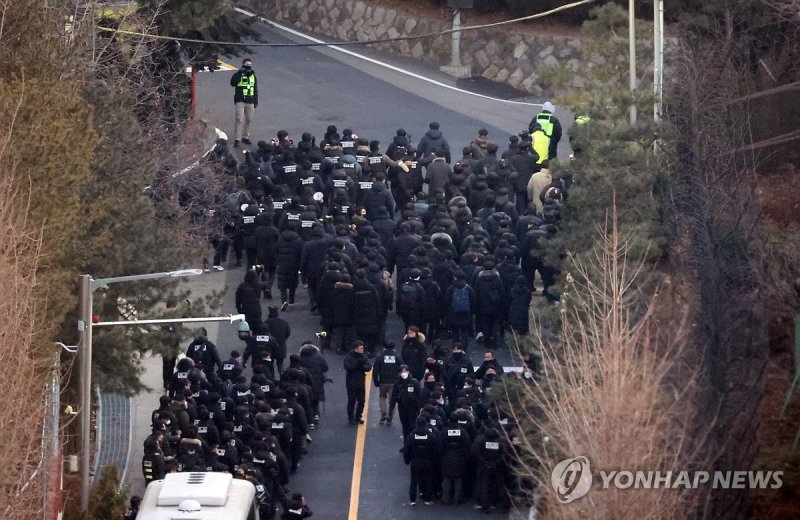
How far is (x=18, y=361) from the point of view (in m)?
17.2

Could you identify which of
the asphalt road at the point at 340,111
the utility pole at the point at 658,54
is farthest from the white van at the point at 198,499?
the utility pole at the point at 658,54

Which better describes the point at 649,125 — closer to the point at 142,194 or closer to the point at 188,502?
the point at 142,194

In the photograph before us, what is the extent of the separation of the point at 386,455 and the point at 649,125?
19.7ft

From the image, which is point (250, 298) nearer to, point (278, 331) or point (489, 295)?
point (278, 331)

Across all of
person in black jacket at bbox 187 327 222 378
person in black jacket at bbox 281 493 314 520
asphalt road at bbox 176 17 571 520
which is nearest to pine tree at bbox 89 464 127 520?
person in black jacket at bbox 281 493 314 520

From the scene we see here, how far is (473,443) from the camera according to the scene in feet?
70.1

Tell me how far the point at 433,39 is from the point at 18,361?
27.3 m

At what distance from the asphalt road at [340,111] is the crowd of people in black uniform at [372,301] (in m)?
0.39

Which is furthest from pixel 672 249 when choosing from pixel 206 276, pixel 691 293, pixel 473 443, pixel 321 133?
pixel 321 133

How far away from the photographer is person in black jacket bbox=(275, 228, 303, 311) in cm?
2739

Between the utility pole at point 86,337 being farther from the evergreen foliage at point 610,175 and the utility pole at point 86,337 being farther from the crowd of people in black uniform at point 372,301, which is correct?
the evergreen foliage at point 610,175

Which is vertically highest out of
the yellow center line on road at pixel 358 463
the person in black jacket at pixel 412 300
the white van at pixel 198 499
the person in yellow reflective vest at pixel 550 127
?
the person in yellow reflective vest at pixel 550 127

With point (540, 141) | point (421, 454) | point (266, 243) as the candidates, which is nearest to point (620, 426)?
point (421, 454)

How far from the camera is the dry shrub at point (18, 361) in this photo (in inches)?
650
